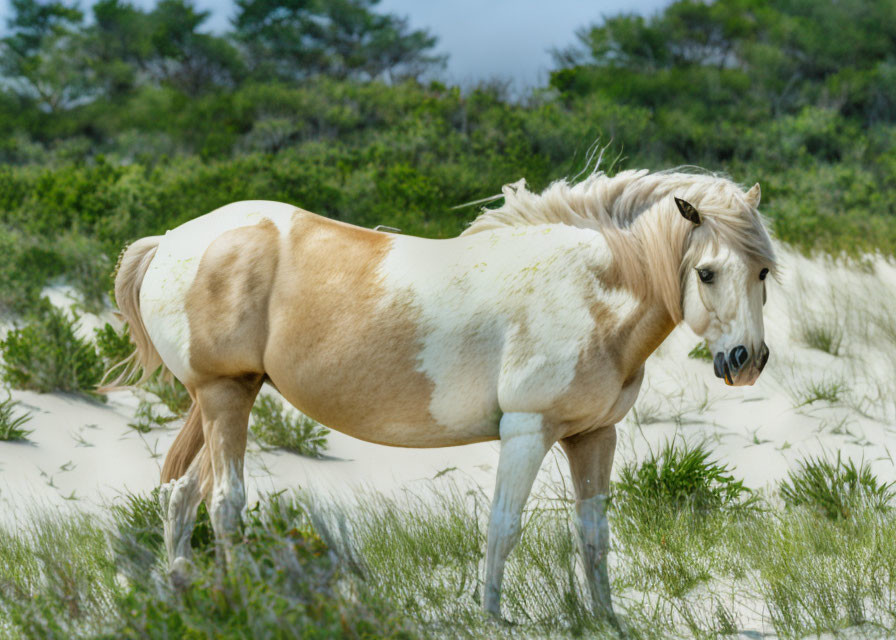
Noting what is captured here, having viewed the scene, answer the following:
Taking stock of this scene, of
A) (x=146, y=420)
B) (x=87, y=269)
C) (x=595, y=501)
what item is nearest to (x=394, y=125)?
(x=87, y=269)

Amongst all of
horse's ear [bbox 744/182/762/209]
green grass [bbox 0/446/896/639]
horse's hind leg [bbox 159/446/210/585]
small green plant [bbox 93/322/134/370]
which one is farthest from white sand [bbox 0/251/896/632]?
horse's ear [bbox 744/182/762/209]

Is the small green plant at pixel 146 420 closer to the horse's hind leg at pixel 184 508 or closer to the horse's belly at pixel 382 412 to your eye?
the horse's hind leg at pixel 184 508

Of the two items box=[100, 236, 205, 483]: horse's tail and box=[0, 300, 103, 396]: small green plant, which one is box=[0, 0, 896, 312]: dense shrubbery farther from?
box=[100, 236, 205, 483]: horse's tail

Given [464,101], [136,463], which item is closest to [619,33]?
[464,101]

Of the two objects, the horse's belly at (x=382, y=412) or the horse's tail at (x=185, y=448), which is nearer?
the horse's belly at (x=382, y=412)

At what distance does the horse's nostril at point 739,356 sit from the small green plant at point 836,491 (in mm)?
2152

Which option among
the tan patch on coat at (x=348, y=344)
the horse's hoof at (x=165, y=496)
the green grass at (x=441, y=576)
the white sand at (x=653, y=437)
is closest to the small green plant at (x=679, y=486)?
the green grass at (x=441, y=576)

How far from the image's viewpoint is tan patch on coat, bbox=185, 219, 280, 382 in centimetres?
335

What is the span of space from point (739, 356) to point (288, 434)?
12.6ft

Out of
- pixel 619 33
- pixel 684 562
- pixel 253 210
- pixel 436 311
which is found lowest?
pixel 684 562

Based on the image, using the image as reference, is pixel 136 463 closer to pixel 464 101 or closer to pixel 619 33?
pixel 464 101

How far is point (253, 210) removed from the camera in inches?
142

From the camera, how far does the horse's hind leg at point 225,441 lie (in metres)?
3.39

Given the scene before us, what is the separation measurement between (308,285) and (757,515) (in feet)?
9.63
